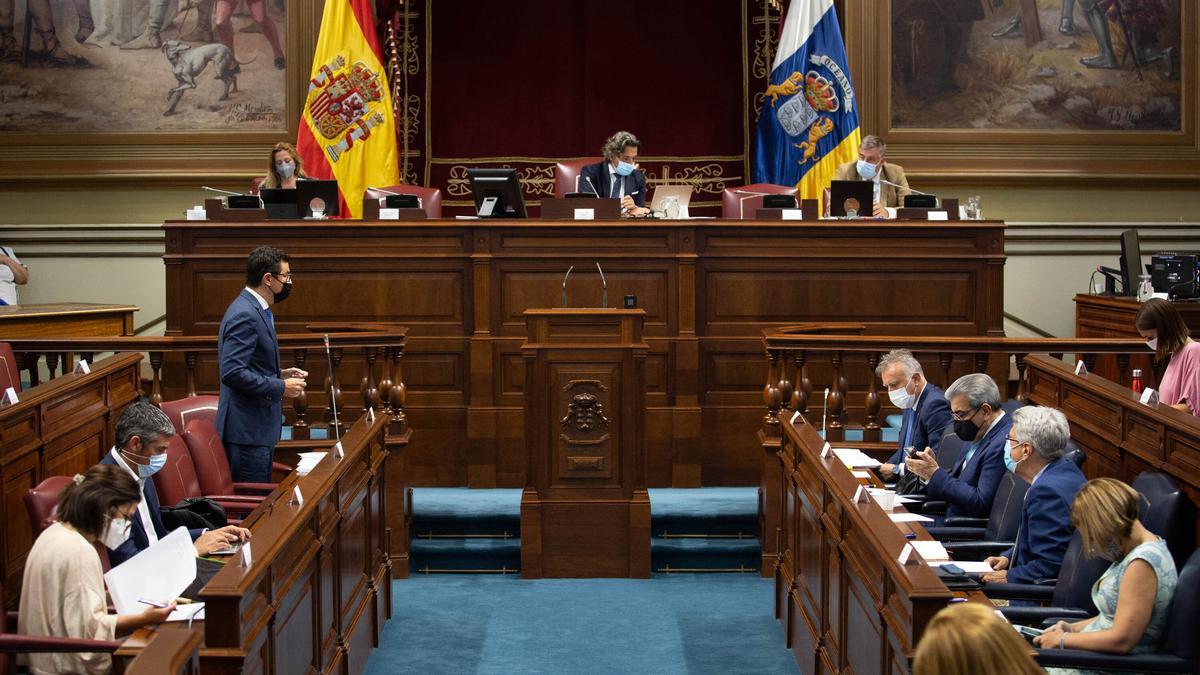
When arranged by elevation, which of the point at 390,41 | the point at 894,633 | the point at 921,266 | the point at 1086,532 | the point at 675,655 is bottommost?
the point at 675,655

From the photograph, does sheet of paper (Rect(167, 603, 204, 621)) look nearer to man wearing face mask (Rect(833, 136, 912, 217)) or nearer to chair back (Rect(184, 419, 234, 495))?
chair back (Rect(184, 419, 234, 495))

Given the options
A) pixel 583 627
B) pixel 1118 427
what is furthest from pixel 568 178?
pixel 1118 427

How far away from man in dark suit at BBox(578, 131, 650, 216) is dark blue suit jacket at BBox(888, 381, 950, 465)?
3184 mm

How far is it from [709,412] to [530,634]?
225 centimetres

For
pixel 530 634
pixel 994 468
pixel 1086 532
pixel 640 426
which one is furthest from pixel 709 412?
pixel 1086 532

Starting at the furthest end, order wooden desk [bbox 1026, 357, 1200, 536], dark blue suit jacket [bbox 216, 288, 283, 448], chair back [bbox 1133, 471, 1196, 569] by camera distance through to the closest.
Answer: dark blue suit jacket [bbox 216, 288, 283, 448]
wooden desk [bbox 1026, 357, 1200, 536]
chair back [bbox 1133, 471, 1196, 569]

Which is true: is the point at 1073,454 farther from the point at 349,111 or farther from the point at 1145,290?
the point at 349,111

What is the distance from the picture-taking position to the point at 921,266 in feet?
26.7

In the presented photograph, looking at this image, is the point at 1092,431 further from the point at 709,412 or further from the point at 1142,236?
the point at 1142,236

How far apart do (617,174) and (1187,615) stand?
19.9ft

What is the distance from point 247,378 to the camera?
5.82m

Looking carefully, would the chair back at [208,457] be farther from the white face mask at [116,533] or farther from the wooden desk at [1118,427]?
the wooden desk at [1118,427]

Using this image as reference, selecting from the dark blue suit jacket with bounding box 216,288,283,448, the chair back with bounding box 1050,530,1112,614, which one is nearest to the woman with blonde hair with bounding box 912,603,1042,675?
the chair back with bounding box 1050,530,1112,614

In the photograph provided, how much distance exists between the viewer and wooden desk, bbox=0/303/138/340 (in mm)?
8766
